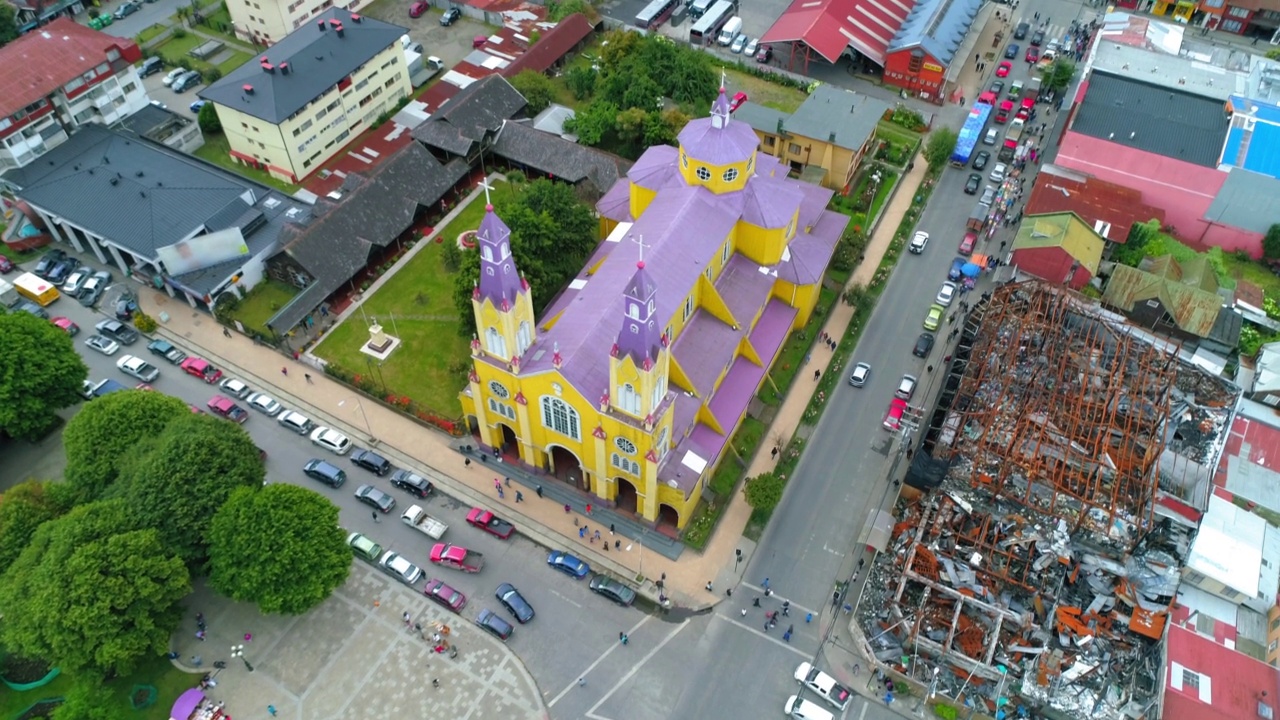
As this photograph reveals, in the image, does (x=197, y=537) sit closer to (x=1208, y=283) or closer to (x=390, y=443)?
(x=390, y=443)

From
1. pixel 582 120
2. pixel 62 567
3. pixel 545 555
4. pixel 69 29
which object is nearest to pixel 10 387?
pixel 62 567

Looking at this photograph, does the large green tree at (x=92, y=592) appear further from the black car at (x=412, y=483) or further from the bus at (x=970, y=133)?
the bus at (x=970, y=133)

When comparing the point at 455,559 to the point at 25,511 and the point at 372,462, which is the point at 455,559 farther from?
the point at 25,511

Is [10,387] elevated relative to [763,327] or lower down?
lower down

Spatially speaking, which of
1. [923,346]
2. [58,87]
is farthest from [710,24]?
[58,87]

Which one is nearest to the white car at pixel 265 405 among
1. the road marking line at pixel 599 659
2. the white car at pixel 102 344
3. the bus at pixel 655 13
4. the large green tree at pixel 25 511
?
the white car at pixel 102 344

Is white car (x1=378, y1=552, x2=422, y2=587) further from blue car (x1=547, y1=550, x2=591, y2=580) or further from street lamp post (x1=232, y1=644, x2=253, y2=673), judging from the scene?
street lamp post (x1=232, y1=644, x2=253, y2=673)

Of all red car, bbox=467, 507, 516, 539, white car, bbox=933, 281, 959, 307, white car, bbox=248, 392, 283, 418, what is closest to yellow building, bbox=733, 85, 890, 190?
white car, bbox=933, 281, 959, 307
